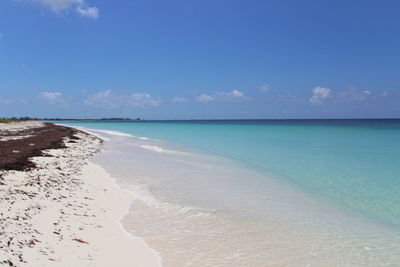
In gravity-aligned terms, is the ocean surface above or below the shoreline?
below

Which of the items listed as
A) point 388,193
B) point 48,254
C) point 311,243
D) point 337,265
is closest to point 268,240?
point 311,243

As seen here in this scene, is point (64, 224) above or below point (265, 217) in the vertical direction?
above

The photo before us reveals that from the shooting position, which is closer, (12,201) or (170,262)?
(170,262)

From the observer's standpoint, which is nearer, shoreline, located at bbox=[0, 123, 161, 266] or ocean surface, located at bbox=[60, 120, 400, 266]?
shoreline, located at bbox=[0, 123, 161, 266]

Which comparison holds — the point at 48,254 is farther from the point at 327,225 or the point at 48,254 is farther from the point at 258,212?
A: the point at 327,225

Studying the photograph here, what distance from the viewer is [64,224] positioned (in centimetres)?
594

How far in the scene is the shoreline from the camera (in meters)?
4.49

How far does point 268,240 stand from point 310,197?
4258 mm

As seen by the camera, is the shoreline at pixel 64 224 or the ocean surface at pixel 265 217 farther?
the ocean surface at pixel 265 217

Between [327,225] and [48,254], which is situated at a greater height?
Answer: [48,254]

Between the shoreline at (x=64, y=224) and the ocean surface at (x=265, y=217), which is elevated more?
the shoreline at (x=64, y=224)

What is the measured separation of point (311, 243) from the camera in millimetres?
5891

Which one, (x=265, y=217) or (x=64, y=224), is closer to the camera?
(x=64, y=224)

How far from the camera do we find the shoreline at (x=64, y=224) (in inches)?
177
